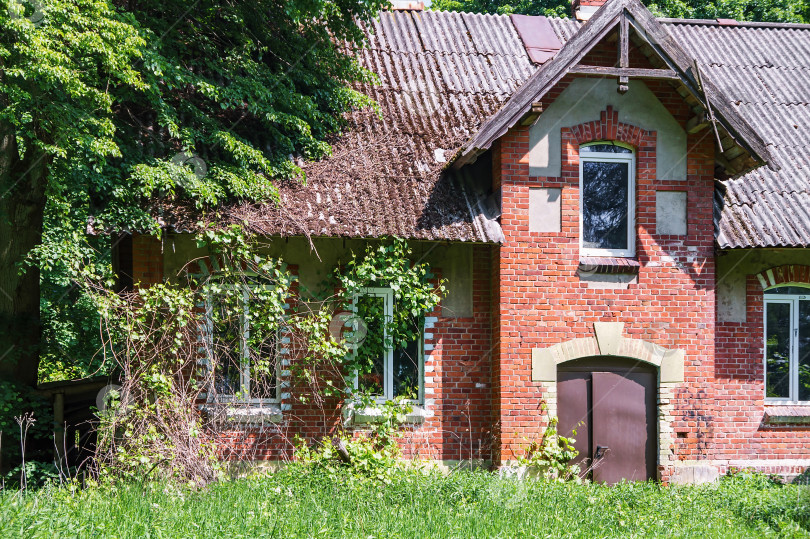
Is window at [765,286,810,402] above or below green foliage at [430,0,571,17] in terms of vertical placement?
below

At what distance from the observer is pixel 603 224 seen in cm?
1110

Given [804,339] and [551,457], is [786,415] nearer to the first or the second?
[804,339]

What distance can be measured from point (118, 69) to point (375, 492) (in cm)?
571

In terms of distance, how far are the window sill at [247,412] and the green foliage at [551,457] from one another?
341 cm

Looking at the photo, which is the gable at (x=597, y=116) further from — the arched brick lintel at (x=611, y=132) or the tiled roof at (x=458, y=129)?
the tiled roof at (x=458, y=129)

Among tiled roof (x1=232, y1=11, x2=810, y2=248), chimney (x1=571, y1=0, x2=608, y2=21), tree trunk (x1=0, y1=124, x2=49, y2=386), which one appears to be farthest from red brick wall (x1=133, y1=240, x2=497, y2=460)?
chimney (x1=571, y1=0, x2=608, y2=21)

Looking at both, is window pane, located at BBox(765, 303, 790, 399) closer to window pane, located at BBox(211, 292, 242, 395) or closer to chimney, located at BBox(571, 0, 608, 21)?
chimney, located at BBox(571, 0, 608, 21)

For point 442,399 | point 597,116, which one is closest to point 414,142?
point 597,116

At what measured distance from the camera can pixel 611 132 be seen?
10914mm

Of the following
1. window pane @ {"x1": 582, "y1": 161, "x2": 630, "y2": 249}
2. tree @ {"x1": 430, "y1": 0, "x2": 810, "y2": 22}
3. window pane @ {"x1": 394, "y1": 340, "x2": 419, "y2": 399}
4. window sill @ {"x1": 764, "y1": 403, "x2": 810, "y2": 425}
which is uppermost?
tree @ {"x1": 430, "y1": 0, "x2": 810, "y2": 22}

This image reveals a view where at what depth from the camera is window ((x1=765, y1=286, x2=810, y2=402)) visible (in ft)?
38.8

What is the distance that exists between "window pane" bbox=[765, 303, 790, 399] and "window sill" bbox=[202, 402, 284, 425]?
24.3 ft

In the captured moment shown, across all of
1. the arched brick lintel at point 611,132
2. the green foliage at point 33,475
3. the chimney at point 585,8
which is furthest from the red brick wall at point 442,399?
the chimney at point 585,8

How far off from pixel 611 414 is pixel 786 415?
9.30 ft
